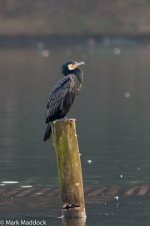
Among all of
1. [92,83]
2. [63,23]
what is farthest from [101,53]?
[92,83]

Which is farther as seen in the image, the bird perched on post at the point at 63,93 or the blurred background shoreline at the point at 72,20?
the blurred background shoreline at the point at 72,20

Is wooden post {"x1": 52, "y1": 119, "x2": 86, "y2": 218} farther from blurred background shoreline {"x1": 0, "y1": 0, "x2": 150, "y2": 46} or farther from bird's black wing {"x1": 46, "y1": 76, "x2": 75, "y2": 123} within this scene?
blurred background shoreline {"x1": 0, "y1": 0, "x2": 150, "y2": 46}

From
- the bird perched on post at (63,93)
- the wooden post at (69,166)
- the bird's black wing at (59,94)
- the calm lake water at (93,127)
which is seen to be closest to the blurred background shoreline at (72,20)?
the calm lake water at (93,127)

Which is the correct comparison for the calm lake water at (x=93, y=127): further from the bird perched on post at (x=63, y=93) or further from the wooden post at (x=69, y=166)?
the bird perched on post at (x=63, y=93)

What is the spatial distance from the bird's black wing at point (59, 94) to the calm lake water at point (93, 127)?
4.16ft

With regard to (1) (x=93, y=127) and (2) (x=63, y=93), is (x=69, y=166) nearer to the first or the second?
(2) (x=63, y=93)

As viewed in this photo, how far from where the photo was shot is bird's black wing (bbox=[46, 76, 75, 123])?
15.2 m

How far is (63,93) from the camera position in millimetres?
15188

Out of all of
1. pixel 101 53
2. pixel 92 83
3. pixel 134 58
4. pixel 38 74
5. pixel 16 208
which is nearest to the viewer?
pixel 16 208

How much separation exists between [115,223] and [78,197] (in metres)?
0.53

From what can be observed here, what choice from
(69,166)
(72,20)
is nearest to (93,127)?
(69,166)

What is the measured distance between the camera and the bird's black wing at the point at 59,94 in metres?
15.2

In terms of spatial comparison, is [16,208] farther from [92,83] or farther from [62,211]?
[92,83]

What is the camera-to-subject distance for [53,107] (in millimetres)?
15211
